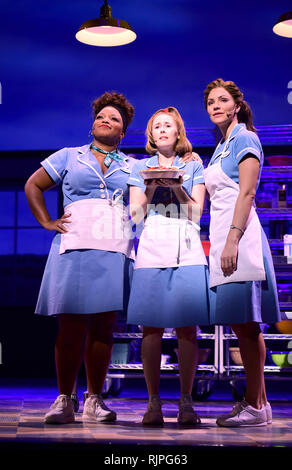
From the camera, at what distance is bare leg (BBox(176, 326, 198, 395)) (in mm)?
3152

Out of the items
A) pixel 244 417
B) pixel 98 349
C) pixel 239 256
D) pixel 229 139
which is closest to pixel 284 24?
pixel 229 139

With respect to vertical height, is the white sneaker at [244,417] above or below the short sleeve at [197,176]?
below

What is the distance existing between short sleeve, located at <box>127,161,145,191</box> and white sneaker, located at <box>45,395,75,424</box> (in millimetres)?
1043

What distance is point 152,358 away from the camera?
3.15m

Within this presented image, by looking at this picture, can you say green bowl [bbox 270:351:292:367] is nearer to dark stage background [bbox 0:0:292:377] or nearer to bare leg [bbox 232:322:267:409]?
dark stage background [bbox 0:0:292:377]

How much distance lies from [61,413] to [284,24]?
3.23 meters

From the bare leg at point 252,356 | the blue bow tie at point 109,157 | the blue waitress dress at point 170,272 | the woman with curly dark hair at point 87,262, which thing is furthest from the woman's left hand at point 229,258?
the blue bow tie at point 109,157

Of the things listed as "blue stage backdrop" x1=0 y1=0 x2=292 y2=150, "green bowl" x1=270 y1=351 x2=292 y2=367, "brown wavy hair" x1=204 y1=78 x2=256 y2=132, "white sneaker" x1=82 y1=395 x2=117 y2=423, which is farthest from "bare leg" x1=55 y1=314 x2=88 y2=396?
"blue stage backdrop" x1=0 y1=0 x2=292 y2=150

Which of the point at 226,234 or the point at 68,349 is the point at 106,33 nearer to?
the point at 226,234

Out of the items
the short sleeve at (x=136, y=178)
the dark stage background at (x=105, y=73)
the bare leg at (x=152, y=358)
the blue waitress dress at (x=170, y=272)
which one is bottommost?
the bare leg at (x=152, y=358)

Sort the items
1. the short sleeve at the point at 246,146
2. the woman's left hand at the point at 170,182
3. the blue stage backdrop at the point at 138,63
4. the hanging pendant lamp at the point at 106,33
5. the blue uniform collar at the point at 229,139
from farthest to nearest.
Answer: the blue stage backdrop at the point at 138,63 → the hanging pendant lamp at the point at 106,33 → the blue uniform collar at the point at 229,139 → the short sleeve at the point at 246,146 → the woman's left hand at the point at 170,182

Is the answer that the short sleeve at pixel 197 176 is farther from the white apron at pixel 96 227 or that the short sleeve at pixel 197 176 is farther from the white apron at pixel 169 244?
the white apron at pixel 96 227

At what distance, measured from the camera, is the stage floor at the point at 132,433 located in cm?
227

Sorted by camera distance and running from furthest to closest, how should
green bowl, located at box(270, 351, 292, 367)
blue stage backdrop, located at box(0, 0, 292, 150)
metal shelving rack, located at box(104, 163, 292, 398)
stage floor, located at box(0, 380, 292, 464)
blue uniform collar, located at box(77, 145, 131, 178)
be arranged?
blue stage backdrop, located at box(0, 0, 292, 150), green bowl, located at box(270, 351, 292, 367), metal shelving rack, located at box(104, 163, 292, 398), blue uniform collar, located at box(77, 145, 131, 178), stage floor, located at box(0, 380, 292, 464)
